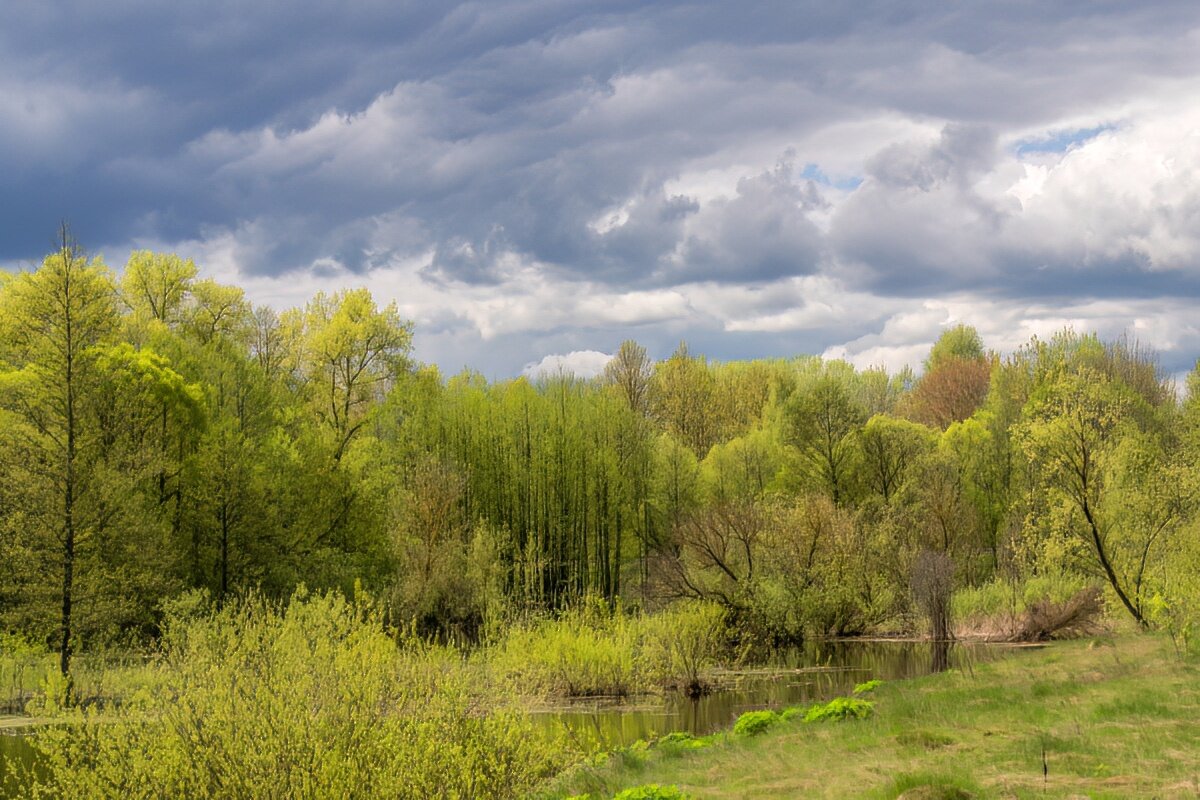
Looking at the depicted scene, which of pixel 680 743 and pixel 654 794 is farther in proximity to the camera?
pixel 680 743

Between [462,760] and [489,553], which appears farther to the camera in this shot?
[489,553]

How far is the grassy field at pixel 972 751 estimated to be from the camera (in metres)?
10.5

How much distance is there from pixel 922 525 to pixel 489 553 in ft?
57.0

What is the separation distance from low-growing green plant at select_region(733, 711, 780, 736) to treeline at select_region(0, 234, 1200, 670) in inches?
338

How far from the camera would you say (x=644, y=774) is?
44.9 ft

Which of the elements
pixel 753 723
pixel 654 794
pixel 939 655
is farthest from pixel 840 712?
pixel 939 655

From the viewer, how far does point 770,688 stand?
82.0 ft

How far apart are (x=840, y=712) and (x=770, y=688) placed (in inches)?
325

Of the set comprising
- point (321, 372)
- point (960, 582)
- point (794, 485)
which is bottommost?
point (960, 582)

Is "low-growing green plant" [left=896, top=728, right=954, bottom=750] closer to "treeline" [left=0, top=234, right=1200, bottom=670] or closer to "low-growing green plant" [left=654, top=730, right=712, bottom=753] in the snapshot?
"low-growing green plant" [left=654, top=730, right=712, bottom=753]

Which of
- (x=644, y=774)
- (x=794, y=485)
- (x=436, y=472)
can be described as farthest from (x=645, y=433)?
(x=644, y=774)

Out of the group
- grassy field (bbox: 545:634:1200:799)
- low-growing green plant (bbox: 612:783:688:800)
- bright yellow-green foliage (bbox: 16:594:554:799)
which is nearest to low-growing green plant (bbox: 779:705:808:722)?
grassy field (bbox: 545:634:1200:799)

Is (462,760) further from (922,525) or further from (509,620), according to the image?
(922,525)

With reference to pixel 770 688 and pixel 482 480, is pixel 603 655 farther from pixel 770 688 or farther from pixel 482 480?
pixel 482 480
